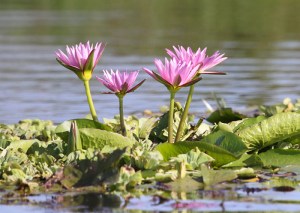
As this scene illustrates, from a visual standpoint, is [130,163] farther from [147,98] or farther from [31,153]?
[147,98]

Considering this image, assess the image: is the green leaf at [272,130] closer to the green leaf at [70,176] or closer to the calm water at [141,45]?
the green leaf at [70,176]

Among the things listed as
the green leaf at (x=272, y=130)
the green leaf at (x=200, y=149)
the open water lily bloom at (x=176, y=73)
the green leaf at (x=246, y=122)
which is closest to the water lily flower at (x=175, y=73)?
the open water lily bloom at (x=176, y=73)

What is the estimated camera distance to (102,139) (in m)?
4.98

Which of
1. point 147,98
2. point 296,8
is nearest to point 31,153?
point 147,98

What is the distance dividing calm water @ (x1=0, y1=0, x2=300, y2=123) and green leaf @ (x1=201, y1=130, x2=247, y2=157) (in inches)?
160

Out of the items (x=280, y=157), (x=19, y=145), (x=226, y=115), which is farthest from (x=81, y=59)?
(x=226, y=115)

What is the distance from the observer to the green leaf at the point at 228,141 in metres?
4.85

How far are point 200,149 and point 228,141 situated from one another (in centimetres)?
17

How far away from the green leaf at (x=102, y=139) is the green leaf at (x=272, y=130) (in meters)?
0.66

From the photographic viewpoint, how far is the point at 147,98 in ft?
35.3

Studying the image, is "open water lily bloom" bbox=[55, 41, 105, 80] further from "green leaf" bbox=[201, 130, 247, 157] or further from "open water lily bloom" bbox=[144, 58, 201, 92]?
"green leaf" bbox=[201, 130, 247, 157]

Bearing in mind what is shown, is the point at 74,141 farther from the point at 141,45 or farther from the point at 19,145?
the point at 141,45

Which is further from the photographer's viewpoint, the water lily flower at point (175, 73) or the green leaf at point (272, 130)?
the green leaf at point (272, 130)

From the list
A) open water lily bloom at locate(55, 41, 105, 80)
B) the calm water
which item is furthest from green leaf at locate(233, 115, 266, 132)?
the calm water
